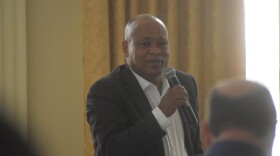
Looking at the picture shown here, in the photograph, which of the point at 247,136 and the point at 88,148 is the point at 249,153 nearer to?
the point at 247,136

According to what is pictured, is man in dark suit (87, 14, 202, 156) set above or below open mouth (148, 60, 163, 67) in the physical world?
below

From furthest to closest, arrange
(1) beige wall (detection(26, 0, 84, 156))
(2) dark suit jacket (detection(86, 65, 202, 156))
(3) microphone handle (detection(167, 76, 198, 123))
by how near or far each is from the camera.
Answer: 1. (1) beige wall (detection(26, 0, 84, 156))
2. (3) microphone handle (detection(167, 76, 198, 123))
3. (2) dark suit jacket (detection(86, 65, 202, 156))

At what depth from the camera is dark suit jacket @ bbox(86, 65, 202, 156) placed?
1812mm

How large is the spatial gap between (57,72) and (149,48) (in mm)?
1559

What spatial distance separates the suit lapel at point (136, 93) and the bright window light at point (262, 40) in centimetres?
168

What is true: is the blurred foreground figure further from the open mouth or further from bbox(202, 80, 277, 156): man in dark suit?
the open mouth

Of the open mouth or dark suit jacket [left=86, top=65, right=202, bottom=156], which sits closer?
dark suit jacket [left=86, top=65, right=202, bottom=156]

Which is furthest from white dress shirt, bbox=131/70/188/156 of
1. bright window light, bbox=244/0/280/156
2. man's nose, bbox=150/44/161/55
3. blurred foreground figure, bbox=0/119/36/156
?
bright window light, bbox=244/0/280/156

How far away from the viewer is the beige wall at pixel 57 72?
346cm

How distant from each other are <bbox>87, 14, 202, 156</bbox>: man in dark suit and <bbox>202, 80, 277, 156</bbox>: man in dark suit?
1.03 metres

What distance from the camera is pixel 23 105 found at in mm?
A: 3365

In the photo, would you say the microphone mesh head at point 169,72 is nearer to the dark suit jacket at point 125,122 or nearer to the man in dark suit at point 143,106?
the man in dark suit at point 143,106

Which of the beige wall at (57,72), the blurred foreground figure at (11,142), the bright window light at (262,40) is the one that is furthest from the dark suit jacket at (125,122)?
the bright window light at (262,40)

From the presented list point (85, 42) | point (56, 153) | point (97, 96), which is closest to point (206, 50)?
point (85, 42)
